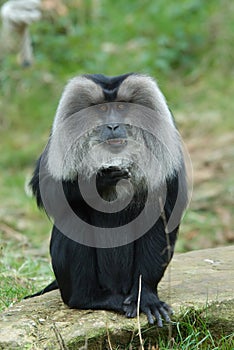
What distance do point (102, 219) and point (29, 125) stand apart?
6.78 meters

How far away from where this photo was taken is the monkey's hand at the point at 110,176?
3902mm

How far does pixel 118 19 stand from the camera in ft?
40.1

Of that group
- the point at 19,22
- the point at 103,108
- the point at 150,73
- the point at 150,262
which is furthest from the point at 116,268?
the point at 150,73

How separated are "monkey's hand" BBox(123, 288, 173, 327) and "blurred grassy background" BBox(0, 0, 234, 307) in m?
3.83

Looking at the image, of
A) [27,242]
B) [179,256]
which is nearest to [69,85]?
[179,256]

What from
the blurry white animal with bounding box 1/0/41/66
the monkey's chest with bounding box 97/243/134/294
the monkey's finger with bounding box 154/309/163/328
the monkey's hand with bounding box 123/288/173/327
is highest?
the blurry white animal with bounding box 1/0/41/66

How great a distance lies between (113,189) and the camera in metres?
4.01

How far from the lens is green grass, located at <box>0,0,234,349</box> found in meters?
8.45

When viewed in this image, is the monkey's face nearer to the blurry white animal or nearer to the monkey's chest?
the monkey's chest

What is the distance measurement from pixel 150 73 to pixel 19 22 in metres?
1.74

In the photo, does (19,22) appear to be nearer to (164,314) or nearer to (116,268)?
(116,268)

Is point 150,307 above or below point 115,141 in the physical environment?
below

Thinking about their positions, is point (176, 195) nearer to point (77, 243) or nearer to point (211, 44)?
point (77, 243)

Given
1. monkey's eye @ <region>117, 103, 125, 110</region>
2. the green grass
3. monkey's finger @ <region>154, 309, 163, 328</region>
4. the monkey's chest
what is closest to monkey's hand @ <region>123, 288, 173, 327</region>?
monkey's finger @ <region>154, 309, 163, 328</region>
